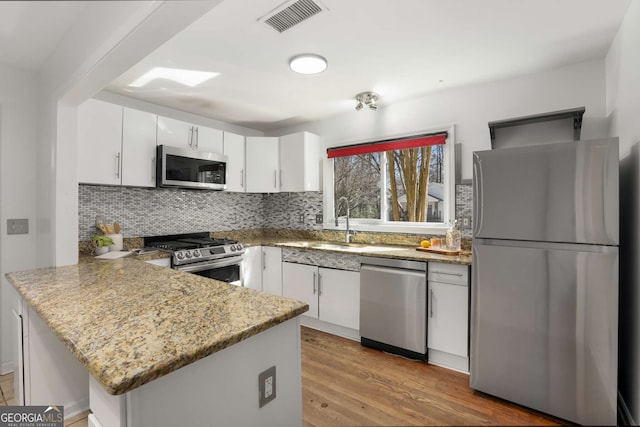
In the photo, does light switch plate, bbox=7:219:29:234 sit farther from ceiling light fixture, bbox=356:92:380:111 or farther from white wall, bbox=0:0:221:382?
ceiling light fixture, bbox=356:92:380:111

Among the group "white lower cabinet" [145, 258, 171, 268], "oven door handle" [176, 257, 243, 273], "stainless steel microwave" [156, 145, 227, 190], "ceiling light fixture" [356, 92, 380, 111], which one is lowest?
"oven door handle" [176, 257, 243, 273]

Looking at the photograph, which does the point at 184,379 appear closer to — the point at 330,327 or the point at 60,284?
the point at 60,284

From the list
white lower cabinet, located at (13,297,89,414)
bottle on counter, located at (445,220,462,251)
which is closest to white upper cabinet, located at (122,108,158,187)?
white lower cabinet, located at (13,297,89,414)

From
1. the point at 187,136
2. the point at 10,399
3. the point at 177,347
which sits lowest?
the point at 10,399

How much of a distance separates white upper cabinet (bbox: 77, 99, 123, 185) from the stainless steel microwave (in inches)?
12.2

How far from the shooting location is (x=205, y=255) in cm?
267

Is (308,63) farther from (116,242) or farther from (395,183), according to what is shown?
(116,242)

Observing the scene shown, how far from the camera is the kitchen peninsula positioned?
0.75 m

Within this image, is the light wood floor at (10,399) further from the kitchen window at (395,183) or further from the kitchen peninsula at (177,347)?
the kitchen window at (395,183)

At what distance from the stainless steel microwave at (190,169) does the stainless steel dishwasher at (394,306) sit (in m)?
1.61

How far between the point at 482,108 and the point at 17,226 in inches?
135

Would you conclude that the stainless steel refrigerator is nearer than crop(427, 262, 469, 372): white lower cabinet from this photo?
Yes

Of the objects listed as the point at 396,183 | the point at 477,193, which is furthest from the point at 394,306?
the point at 396,183

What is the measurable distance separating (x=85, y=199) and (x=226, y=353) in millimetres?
2352
